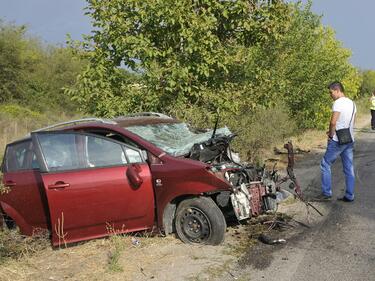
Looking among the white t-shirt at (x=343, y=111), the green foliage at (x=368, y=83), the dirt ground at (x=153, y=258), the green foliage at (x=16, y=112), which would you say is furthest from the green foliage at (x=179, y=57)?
the green foliage at (x=368, y=83)

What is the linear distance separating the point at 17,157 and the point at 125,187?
6.15 feet

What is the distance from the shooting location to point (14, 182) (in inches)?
260

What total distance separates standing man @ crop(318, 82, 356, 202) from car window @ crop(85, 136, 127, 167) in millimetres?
3650

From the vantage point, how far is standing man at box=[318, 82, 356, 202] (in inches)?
315

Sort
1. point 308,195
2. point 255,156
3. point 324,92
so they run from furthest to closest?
1. point 324,92
2. point 255,156
3. point 308,195

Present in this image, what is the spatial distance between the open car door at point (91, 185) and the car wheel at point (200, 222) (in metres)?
0.40

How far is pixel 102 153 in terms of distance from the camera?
6.32 meters

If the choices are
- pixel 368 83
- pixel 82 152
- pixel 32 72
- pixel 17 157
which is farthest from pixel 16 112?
pixel 368 83

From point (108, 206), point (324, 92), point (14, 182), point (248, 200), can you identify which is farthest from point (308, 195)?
point (324, 92)

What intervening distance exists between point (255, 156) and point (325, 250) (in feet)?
21.6

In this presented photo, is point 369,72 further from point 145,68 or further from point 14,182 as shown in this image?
point 14,182

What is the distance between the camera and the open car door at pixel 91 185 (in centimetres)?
599

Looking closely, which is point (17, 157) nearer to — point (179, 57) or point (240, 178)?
point (240, 178)

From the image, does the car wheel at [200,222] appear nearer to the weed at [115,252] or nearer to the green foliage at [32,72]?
the weed at [115,252]
